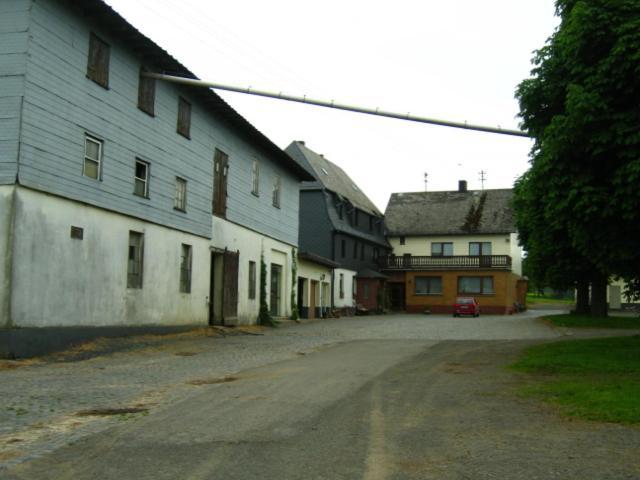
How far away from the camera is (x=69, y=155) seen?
55.8 ft

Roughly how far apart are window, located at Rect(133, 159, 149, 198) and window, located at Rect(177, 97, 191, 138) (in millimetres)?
2538

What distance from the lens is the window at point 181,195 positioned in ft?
76.8

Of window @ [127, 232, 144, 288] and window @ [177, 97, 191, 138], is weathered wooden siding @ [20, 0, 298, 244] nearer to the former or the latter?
window @ [177, 97, 191, 138]

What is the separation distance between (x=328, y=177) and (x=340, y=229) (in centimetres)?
473

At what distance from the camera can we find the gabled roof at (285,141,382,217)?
157 ft

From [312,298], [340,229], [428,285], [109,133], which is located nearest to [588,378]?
[109,133]

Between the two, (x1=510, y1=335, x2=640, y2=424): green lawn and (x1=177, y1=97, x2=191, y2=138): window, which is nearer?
(x1=510, y1=335, x2=640, y2=424): green lawn

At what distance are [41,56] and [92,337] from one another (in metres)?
7.01

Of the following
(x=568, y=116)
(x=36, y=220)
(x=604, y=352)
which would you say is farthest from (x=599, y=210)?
(x=36, y=220)

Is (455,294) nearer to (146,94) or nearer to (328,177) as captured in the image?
(328,177)

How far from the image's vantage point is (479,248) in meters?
60.3

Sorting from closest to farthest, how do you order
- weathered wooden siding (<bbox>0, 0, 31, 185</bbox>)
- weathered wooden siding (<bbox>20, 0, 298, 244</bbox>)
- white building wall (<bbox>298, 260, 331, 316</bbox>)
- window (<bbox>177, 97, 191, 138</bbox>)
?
weathered wooden siding (<bbox>0, 0, 31, 185</bbox>) < weathered wooden siding (<bbox>20, 0, 298, 244</bbox>) < window (<bbox>177, 97, 191, 138</bbox>) < white building wall (<bbox>298, 260, 331, 316</bbox>)

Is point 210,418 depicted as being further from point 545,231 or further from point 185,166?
point 545,231

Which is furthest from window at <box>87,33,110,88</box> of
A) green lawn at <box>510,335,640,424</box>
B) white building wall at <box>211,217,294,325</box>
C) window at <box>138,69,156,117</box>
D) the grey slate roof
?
the grey slate roof
